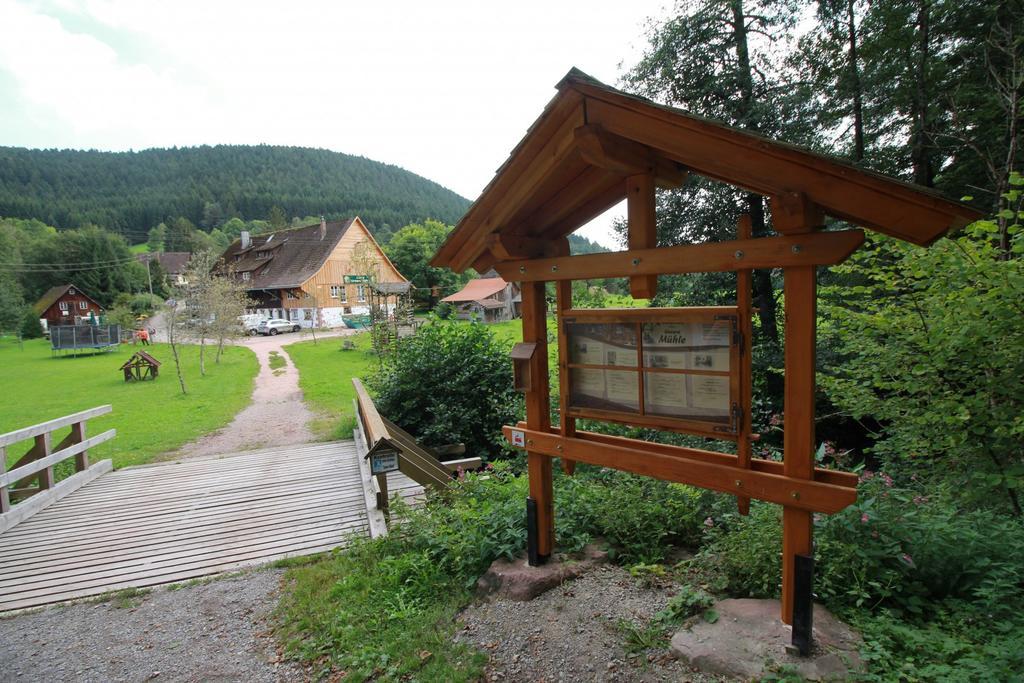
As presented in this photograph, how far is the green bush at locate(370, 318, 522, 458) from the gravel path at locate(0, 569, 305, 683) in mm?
4532

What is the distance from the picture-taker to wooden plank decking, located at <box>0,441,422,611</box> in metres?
5.37

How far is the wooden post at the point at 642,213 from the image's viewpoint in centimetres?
325

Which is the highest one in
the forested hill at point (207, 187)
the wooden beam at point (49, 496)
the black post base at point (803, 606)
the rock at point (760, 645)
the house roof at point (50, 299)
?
the forested hill at point (207, 187)

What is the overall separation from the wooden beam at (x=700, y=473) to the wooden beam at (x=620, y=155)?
1.75 metres

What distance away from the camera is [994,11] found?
8.77 m

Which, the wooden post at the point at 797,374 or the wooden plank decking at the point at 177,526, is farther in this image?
the wooden plank decking at the point at 177,526

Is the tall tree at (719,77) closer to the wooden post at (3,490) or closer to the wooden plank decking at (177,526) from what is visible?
the wooden plank decking at (177,526)

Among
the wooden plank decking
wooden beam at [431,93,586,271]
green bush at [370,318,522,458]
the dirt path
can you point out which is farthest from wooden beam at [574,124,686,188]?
the dirt path

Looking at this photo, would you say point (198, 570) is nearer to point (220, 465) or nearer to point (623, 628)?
point (220, 465)

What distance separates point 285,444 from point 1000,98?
13196mm

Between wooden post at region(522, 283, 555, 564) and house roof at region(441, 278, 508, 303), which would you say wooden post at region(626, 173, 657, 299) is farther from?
house roof at region(441, 278, 508, 303)

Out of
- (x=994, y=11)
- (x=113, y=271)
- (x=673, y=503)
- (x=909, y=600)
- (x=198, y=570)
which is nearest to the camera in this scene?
(x=909, y=600)

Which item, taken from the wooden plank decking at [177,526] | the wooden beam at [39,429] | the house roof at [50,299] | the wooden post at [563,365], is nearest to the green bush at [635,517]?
the wooden post at [563,365]

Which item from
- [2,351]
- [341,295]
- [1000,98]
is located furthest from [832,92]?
[2,351]
